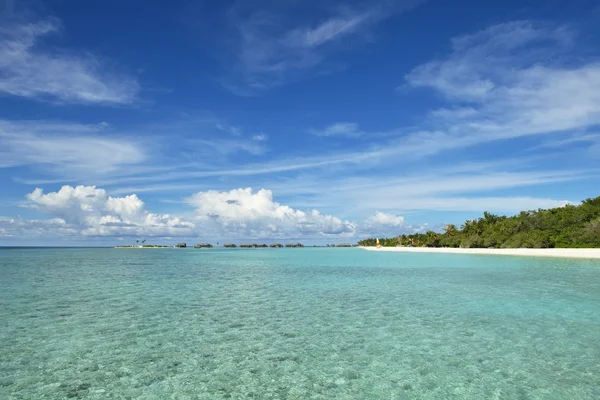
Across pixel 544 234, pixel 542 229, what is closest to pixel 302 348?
pixel 544 234

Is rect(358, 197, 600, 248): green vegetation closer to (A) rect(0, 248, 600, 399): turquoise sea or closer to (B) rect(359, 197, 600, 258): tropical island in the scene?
(B) rect(359, 197, 600, 258): tropical island

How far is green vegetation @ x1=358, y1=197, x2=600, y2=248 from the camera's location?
252 ft

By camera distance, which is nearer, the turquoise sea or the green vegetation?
the turquoise sea

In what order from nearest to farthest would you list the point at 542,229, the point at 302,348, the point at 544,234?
the point at 302,348
the point at 544,234
the point at 542,229

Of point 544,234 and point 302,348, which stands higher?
point 544,234

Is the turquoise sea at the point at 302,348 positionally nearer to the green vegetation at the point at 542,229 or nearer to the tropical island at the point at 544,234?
the tropical island at the point at 544,234

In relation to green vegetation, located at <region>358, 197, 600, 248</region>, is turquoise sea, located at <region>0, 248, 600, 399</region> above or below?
below

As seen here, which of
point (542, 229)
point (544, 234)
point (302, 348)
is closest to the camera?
point (302, 348)

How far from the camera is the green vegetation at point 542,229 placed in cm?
7669

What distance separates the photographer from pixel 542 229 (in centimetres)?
8981

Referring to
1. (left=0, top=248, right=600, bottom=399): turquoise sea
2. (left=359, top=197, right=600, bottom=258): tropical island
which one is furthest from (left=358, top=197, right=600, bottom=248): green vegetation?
(left=0, top=248, right=600, bottom=399): turquoise sea

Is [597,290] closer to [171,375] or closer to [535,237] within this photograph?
[171,375]

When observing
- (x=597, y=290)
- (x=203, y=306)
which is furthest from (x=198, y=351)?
(x=597, y=290)

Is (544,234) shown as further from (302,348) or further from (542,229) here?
(302,348)
